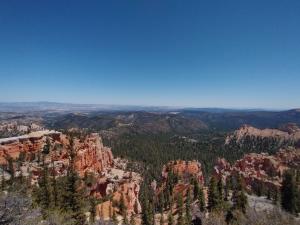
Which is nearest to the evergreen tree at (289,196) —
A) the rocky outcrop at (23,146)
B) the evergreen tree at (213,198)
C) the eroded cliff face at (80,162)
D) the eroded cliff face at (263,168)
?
the evergreen tree at (213,198)

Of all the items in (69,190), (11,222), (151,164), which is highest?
(11,222)

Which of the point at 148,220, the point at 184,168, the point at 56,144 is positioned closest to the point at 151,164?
the point at 184,168

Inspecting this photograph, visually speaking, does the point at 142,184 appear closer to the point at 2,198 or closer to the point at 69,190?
the point at 69,190

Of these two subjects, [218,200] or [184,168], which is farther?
[184,168]

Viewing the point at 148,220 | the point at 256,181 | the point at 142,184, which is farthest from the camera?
the point at 142,184

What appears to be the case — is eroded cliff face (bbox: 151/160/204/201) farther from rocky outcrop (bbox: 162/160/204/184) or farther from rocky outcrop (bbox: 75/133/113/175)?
rocky outcrop (bbox: 75/133/113/175)

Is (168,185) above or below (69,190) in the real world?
below

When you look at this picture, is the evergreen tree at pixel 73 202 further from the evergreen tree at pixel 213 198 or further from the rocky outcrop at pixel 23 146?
the rocky outcrop at pixel 23 146
